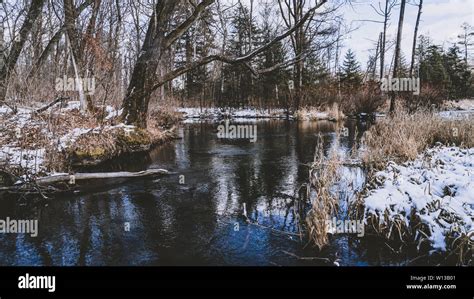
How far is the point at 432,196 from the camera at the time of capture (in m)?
5.18

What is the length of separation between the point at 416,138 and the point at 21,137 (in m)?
9.66

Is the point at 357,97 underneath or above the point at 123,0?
underneath

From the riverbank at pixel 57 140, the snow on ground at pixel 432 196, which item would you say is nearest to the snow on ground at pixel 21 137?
the riverbank at pixel 57 140

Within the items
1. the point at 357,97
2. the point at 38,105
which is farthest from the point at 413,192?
the point at 357,97

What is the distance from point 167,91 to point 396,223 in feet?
80.1

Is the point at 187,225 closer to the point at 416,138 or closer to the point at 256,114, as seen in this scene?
the point at 416,138

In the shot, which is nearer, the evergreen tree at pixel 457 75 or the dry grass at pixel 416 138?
the dry grass at pixel 416 138

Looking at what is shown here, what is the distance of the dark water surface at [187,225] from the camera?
181 inches

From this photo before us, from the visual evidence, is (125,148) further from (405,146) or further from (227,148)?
(405,146)

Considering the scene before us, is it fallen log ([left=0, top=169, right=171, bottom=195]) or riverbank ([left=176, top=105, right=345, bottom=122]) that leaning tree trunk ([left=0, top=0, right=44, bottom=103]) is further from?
riverbank ([left=176, top=105, right=345, bottom=122])

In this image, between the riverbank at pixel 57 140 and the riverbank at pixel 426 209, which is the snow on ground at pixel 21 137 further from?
the riverbank at pixel 426 209

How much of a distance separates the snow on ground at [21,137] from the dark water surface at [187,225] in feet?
3.70

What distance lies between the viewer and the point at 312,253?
469cm

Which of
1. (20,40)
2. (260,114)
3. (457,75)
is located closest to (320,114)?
(260,114)
